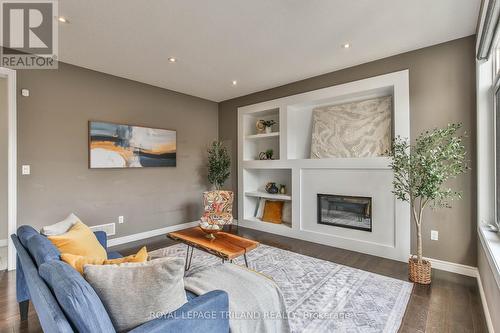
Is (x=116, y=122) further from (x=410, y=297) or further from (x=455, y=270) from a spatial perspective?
(x=455, y=270)

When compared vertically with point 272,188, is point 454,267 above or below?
below

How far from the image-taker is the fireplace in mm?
3619

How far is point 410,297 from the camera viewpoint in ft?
7.72

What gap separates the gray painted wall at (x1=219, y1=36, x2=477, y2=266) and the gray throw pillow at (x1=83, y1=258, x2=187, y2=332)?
10.6 feet

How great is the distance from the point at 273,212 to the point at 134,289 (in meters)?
3.89

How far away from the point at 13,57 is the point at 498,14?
4837mm

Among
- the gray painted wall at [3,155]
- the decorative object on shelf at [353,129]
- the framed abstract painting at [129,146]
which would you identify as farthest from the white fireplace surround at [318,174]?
the gray painted wall at [3,155]

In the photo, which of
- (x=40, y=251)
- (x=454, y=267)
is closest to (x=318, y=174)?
(x=454, y=267)

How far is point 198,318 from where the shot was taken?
3.85 ft

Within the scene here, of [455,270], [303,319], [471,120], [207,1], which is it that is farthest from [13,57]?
[455,270]

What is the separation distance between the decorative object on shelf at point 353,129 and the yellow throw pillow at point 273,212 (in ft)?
4.19

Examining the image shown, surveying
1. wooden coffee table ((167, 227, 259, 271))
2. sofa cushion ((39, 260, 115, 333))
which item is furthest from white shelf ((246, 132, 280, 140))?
sofa cushion ((39, 260, 115, 333))

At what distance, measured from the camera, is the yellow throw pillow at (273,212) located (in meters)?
4.80

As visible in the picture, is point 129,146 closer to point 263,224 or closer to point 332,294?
point 263,224
